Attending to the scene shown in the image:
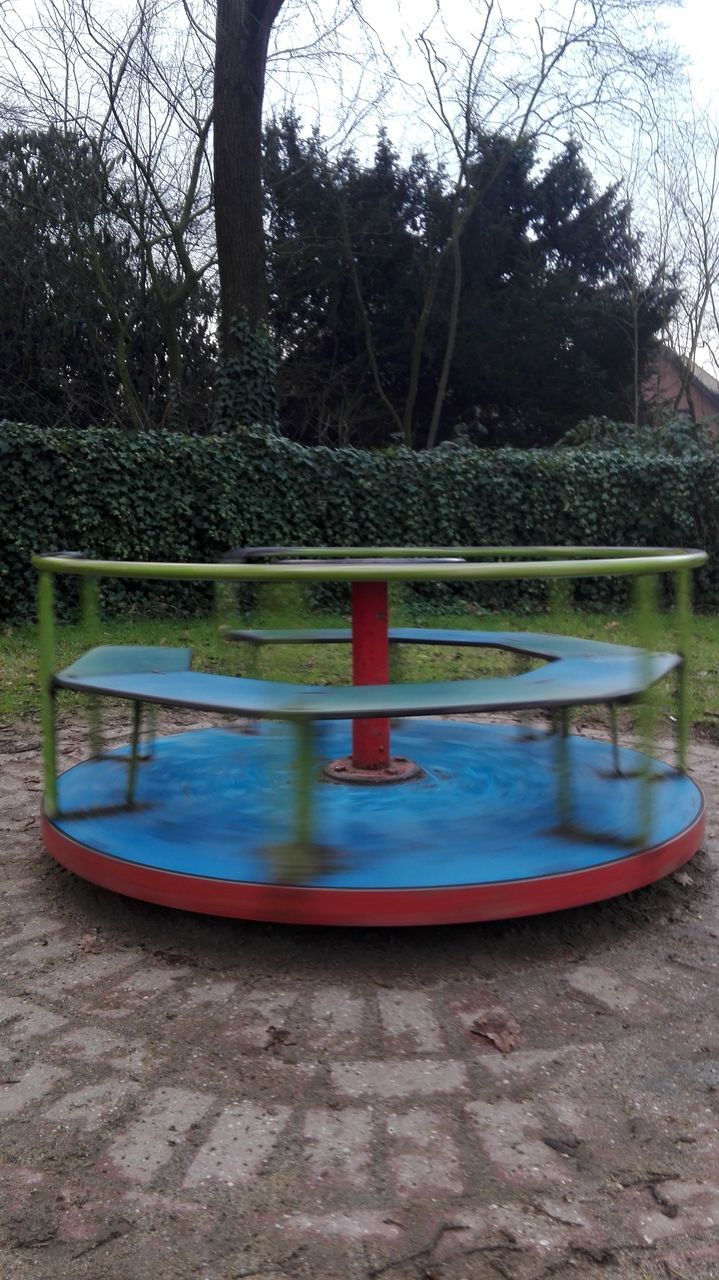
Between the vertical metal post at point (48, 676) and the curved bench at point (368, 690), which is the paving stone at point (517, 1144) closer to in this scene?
the curved bench at point (368, 690)

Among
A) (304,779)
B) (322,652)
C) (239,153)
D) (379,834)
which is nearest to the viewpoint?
(304,779)

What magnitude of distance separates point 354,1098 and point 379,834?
1.03 metres

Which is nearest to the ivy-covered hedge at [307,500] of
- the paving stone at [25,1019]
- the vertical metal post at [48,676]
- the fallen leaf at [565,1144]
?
the vertical metal post at [48,676]

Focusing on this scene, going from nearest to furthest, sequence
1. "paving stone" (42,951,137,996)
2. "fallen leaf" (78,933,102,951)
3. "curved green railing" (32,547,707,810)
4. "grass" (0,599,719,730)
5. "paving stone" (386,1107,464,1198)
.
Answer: "paving stone" (386,1107,464,1198)
"curved green railing" (32,547,707,810)
"paving stone" (42,951,137,996)
"fallen leaf" (78,933,102,951)
"grass" (0,599,719,730)

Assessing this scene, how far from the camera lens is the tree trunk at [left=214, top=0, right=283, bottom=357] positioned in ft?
37.8

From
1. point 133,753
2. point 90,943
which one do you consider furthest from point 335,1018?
point 133,753

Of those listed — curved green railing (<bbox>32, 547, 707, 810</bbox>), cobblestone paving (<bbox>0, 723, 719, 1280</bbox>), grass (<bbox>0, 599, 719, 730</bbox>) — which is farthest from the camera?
grass (<bbox>0, 599, 719, 730</bbox>)

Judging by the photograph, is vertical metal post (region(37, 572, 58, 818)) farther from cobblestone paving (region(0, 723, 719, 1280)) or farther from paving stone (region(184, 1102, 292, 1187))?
paving stone (region(184, 1102, 292, 1187))

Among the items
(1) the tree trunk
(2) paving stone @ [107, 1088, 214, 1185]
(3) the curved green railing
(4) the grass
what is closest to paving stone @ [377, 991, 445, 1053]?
(2) paving stone @ [107, 1088, 214, 1185]

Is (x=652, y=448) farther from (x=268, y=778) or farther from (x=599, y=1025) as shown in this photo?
(x=599, y=1025)

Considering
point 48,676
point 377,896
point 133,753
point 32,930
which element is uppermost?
point 48,676

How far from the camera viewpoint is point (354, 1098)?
1.97 m

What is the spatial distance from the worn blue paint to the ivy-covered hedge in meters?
5.56

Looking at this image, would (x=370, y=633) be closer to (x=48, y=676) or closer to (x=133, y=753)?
(x=133, y=753)
